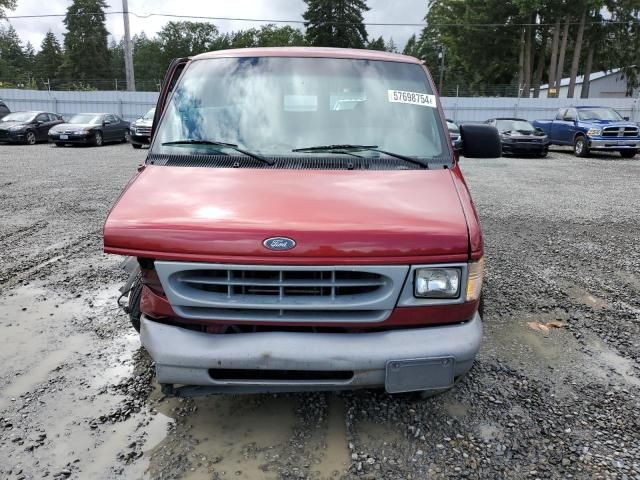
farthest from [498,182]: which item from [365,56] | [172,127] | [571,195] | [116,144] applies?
[116,144]

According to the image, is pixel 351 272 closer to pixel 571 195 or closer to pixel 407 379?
pixel 407 379

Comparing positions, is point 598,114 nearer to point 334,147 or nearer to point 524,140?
point 524,140

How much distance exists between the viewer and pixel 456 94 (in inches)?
1203

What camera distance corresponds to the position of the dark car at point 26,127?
19625 mm

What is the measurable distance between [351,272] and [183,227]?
816 mm

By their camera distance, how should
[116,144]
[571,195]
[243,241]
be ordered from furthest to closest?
[116,144]
[571,195]
[243,241]

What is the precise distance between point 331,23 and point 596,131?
50.3 metres

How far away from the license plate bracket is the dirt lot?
0.48 meters

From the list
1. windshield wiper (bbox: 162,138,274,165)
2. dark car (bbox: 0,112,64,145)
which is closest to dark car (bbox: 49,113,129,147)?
dark car (bbox: 0,112,64,145)

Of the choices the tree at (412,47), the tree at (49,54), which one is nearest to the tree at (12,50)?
the tree at (49,54)

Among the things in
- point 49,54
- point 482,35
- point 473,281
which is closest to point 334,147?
point 473,281

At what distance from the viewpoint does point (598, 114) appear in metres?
18.0

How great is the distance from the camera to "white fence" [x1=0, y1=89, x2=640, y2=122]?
2772 centimetres

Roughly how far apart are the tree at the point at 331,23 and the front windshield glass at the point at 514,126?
153ft
